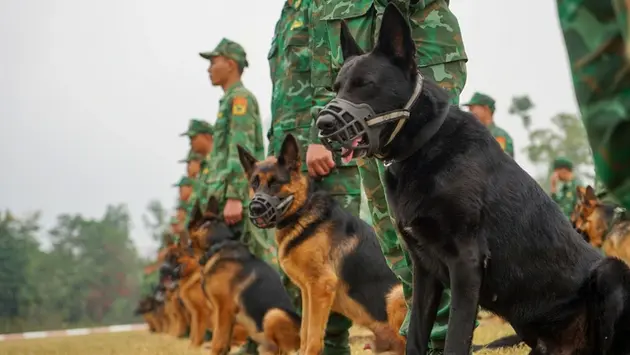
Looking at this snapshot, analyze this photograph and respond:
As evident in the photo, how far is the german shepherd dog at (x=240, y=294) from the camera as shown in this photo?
21.7ft

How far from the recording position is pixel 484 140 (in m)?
3.15

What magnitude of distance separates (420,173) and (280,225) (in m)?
2.71

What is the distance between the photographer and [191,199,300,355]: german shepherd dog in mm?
6617

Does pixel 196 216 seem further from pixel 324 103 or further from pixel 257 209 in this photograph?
pixel 324 103

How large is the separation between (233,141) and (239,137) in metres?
0.07

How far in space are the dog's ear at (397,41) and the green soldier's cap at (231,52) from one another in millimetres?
5245

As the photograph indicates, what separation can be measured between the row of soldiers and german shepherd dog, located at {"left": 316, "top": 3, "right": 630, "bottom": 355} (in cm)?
31

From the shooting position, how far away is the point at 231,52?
8.30 m

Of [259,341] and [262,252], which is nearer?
[259,341]

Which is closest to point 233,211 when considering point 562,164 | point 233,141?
point 233,141

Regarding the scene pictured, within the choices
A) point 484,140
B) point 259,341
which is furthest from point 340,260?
point 484,140

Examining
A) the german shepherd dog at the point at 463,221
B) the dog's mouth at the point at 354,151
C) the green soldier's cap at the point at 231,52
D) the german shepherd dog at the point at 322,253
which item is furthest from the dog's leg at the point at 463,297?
the green soldier's cap at the point at 231,52

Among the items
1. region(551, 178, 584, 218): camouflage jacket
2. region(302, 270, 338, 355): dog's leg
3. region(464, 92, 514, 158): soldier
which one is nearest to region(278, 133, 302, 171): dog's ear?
region(302, 270, 338, 355): dog's leg

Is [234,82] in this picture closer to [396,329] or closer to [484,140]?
[396,329]
